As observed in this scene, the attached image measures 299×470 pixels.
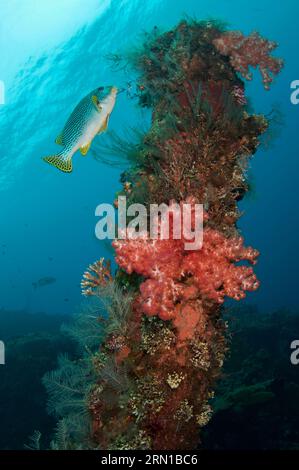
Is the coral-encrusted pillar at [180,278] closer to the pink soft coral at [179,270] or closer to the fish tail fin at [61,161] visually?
the pink soft coral at [179,270]

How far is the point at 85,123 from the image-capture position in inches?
145

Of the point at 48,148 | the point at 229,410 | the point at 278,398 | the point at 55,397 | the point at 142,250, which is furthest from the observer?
the point at 48,148

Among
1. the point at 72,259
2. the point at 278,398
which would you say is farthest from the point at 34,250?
the point at 278,398

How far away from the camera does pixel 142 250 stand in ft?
11.0

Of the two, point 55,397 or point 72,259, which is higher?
point 72,259

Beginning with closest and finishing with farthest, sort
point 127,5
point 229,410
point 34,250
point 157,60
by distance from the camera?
point 157,60
point 229,410
point 127,5
point 34,250

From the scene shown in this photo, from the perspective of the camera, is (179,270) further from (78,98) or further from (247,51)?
(78,98)

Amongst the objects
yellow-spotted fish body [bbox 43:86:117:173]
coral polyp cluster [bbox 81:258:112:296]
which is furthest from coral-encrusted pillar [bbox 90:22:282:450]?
yellow-spotted fish body [bbox 43:86:117:173]

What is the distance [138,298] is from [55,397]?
1687 millimetres

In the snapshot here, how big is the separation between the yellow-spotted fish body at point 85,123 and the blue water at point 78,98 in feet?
2.43

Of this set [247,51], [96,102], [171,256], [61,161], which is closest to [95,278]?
[171,256]

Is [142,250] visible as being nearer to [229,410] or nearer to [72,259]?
[229,410]

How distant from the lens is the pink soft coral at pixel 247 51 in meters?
4.67

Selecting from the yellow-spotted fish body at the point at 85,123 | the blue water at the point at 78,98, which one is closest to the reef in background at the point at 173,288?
the blue water at the point at 78,98
